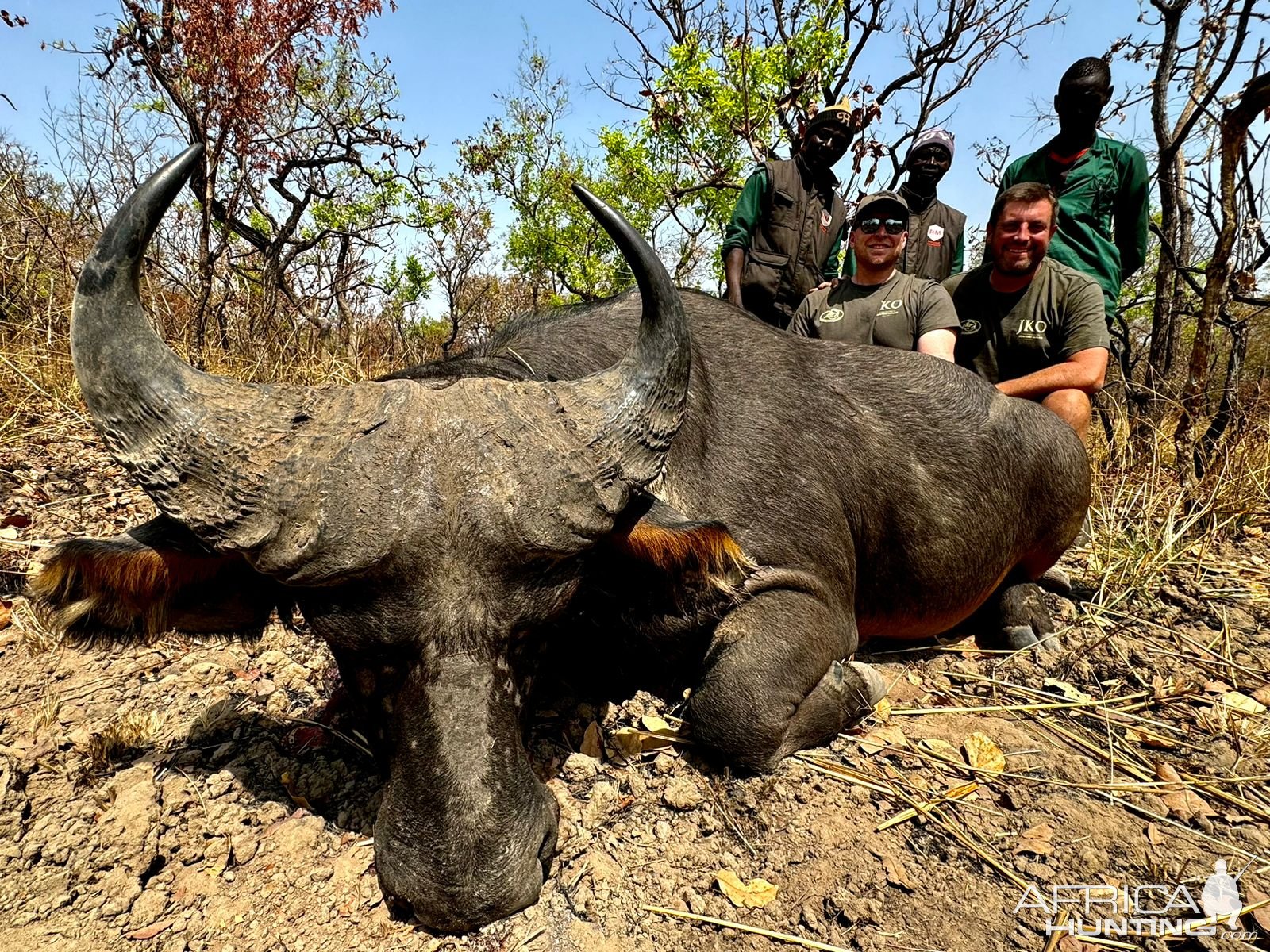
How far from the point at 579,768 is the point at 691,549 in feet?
3.44

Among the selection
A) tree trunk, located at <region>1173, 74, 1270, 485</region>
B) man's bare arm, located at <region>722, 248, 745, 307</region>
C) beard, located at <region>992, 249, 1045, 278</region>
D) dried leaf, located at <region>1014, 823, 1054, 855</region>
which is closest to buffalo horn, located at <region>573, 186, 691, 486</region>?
dried leaf, located at <region>1014, 823, 1054, 855</region>

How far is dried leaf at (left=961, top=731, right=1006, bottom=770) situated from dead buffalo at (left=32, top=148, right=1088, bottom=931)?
0.52 meters

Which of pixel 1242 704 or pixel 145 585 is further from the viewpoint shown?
pixel 1242 704

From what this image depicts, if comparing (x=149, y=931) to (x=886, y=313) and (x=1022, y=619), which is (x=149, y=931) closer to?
(x=1022, y=619)

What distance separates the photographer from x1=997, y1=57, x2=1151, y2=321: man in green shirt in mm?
5688

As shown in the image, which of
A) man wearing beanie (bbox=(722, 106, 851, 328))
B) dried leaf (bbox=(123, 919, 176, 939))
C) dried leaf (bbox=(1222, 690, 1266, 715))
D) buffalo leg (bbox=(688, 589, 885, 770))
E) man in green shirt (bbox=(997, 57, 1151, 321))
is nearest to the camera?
dried leaf (bbox=(123, 919, 176, 939))

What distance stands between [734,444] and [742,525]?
404mm

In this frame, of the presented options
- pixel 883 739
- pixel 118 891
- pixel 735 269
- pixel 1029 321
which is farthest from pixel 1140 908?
pixel 735 269

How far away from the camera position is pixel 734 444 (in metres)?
3.28

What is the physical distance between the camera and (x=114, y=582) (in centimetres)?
218

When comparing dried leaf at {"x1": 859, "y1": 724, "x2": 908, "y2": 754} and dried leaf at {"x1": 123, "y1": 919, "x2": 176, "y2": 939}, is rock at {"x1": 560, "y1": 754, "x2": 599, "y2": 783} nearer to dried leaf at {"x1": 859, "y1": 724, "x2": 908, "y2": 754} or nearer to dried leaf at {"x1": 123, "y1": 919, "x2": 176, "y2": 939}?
dried leaf at {"x1": 859, "y1": 724, "x2": 908, "y2": 754}

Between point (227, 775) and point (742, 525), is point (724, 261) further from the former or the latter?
point (227, 775)

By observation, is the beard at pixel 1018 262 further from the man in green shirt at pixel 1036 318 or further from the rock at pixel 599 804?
the rock at pixel 599 804

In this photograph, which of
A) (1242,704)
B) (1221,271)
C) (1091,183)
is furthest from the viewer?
(1091,183)
